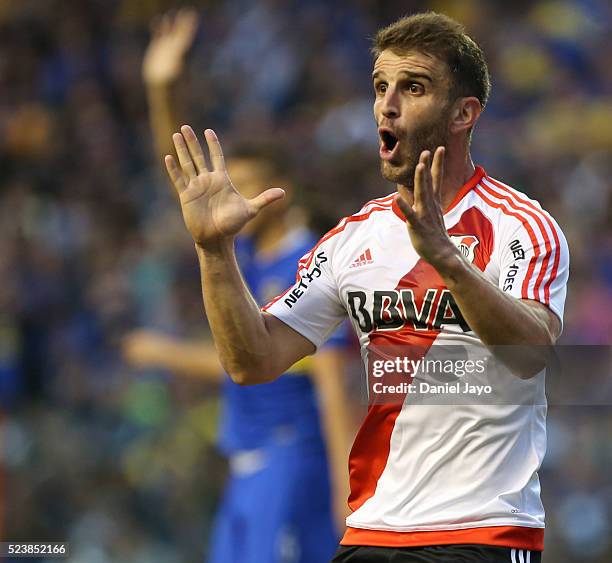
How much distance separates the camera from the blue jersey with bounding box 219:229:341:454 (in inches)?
250

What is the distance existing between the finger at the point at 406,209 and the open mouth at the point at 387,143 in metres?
0.52

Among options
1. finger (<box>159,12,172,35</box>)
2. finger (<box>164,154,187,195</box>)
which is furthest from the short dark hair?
finger (<box>159,12,172,35</box>)

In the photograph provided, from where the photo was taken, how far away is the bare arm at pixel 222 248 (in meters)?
3.62

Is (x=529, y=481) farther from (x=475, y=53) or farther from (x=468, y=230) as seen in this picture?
(x=475, y=53)

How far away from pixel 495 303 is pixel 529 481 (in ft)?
2.09

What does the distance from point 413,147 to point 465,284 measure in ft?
2.15

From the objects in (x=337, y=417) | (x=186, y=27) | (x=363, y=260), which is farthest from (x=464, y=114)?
(x=186, y=27)

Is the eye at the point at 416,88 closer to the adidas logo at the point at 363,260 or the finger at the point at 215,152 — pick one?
the adidas logo at the point at 363,260

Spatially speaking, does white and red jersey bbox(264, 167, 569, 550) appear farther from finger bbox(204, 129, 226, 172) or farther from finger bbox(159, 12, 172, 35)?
finger bbox(159, 12, 172, 35)

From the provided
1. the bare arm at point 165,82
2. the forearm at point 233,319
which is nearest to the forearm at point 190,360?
the bare arm at point 165,82

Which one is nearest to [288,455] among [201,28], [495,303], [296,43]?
[495,303]

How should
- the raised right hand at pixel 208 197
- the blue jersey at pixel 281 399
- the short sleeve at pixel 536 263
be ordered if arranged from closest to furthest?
the short sleeve at pixel 536 263 → the raised right hand at pixel 208 197 → the blue jersey at pixel 281 399

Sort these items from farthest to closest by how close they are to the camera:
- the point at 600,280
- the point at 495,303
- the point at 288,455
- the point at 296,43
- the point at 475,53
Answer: the point at 296,43 → the point at 600,280 → the point at 288,455 → the point at 475,53 → the point at 495,303

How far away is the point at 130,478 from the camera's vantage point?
9.67m
